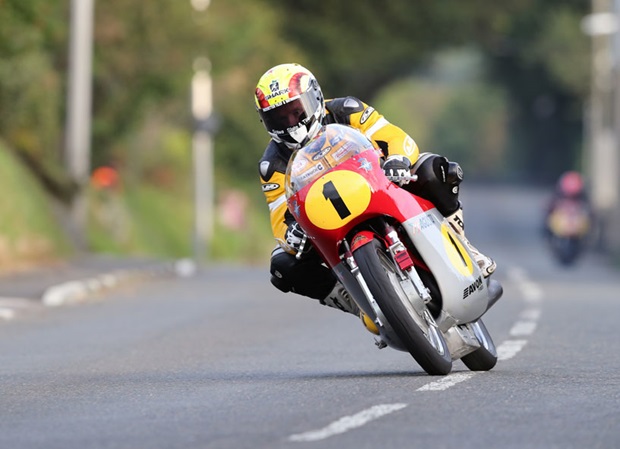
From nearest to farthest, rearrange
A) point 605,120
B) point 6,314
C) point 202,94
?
point 6,314
point 202,94
point 605,120

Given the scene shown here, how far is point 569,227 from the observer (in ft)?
131

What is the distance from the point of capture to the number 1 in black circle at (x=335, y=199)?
1045cm

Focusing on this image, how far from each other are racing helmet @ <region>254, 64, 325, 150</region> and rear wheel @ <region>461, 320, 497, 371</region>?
154 centimetres

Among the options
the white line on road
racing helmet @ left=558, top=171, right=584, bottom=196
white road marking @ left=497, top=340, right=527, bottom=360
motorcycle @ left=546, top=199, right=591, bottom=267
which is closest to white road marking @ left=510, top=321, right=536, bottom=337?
the white line on road

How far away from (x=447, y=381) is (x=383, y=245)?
2.70ft

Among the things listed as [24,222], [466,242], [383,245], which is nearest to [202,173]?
[24,222]

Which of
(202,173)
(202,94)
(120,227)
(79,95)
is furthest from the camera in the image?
(202,173)

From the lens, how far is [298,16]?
194 feet

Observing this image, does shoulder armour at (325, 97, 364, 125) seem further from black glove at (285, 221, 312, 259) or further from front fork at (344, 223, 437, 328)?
front fork at (344, 223, 437, 328)

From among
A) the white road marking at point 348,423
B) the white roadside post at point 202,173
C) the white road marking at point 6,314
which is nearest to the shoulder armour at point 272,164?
the white road marking at point 348,423

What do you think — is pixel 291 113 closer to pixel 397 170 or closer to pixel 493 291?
pixel 397 170

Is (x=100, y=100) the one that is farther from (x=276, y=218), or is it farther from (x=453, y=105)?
(x=453, y=105)

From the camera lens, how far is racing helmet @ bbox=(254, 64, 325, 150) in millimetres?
10969

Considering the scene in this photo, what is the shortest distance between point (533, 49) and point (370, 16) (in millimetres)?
23707
